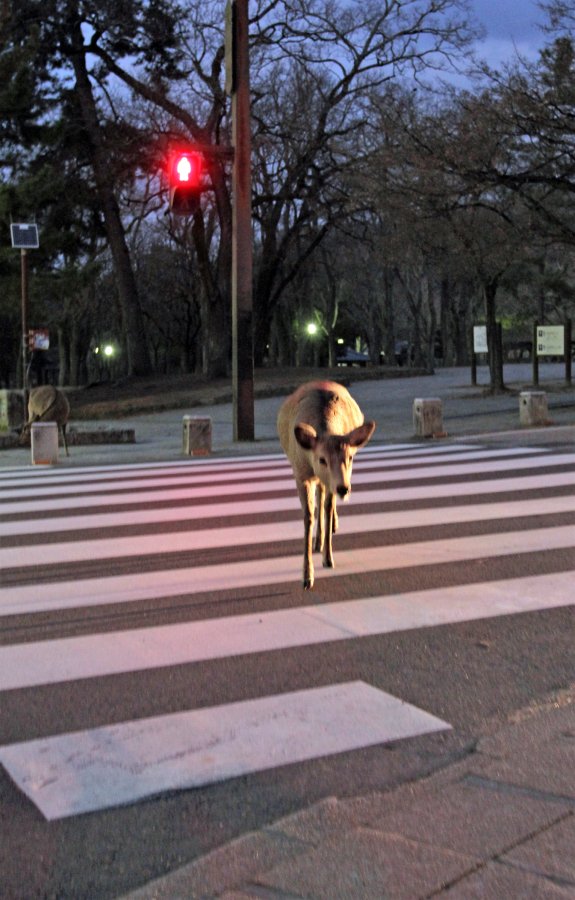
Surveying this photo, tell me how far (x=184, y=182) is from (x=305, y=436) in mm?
10206

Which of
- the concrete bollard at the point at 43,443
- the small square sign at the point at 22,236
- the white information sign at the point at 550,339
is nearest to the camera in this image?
the concrete bollard at the point at 43,443

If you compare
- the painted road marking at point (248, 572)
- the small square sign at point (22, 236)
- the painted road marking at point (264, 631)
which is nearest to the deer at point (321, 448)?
the painted road marking at point (248, 572)

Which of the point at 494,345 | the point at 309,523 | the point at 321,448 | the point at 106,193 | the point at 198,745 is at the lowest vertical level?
the point at 198,745

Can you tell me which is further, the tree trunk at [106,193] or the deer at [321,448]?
the tree trunk at [106,193]

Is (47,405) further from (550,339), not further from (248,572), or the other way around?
(550,339)

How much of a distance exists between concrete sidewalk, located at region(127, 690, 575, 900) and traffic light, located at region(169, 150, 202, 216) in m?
13.1

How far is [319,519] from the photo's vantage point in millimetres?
8367

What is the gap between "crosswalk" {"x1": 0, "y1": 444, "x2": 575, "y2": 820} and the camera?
4555mm

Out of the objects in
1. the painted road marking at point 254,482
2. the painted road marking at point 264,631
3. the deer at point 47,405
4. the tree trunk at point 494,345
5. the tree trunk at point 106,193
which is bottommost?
the painted road marking at point 264,631

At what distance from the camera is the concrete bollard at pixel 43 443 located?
16.5 meters

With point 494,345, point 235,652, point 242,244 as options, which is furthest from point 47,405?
point 494,345

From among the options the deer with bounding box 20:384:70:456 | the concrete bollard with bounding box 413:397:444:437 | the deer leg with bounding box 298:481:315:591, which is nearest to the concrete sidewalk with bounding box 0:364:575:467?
the concrete bollard with bounding box 413:397:444:437

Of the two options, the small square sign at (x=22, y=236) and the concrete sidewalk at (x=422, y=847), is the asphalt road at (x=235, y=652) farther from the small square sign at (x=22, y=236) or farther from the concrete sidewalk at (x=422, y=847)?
the small square sign at (x=22, y=236)

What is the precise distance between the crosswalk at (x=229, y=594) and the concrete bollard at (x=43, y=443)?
9.11 feet
